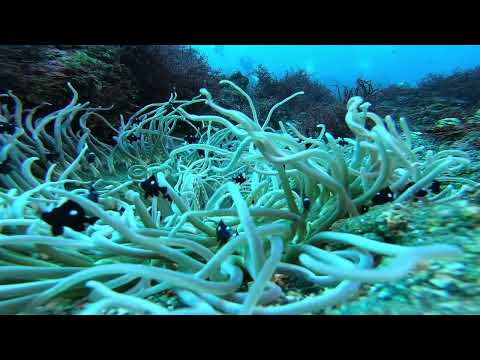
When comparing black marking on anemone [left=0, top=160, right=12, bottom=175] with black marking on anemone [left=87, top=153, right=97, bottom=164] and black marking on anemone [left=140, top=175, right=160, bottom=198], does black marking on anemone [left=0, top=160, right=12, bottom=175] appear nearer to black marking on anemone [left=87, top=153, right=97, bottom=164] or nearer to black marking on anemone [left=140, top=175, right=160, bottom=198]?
black marking on anemone [left=87, top=153, right=97, bottom=164]

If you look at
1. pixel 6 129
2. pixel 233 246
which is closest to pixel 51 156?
pixel 6 129

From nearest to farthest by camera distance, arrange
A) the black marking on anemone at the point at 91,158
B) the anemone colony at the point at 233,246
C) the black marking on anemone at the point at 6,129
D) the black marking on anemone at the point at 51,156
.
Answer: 1. the anemone colony at the point at 233,246
2. the black marking on anemone at the point at 6,129
3. the black marking on anemone at the point at 51,156
4. the black marking on anemone at the point at 91,158

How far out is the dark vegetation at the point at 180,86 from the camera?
→ 3.49m

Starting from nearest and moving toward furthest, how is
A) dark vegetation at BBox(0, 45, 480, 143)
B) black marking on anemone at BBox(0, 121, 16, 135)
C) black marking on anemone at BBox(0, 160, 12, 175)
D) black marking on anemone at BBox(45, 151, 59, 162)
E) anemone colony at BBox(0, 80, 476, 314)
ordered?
anemone colony at BBox(0, 80, 476, 314), black marking on anemone at BBox(0, 160, 12, 175), black marking on anemone at BBox(0, 121, 16, 135), black marking on anemone at BBox(45, 151, 59, 162), dark vegetation at BBox(0, 45, 480, 143)

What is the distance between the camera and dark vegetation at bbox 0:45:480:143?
11.5ft

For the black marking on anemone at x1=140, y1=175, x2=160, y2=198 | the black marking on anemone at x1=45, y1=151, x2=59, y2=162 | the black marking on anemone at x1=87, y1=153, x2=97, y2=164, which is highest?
the black marking on anemone at x1=87, y1=153, x2=97, y2=164

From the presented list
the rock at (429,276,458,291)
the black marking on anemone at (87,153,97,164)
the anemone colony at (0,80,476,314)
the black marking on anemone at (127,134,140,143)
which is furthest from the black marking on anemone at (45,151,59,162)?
the rock at (429,276,458,291)

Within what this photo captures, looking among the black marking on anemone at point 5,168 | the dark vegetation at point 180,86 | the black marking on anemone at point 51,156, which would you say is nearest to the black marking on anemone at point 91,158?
the black marking on anemone at point 51,156

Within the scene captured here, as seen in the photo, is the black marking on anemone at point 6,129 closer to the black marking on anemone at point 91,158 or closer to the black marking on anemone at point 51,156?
the black marking on anemone at point 51,156

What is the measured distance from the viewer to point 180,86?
18.1ft
